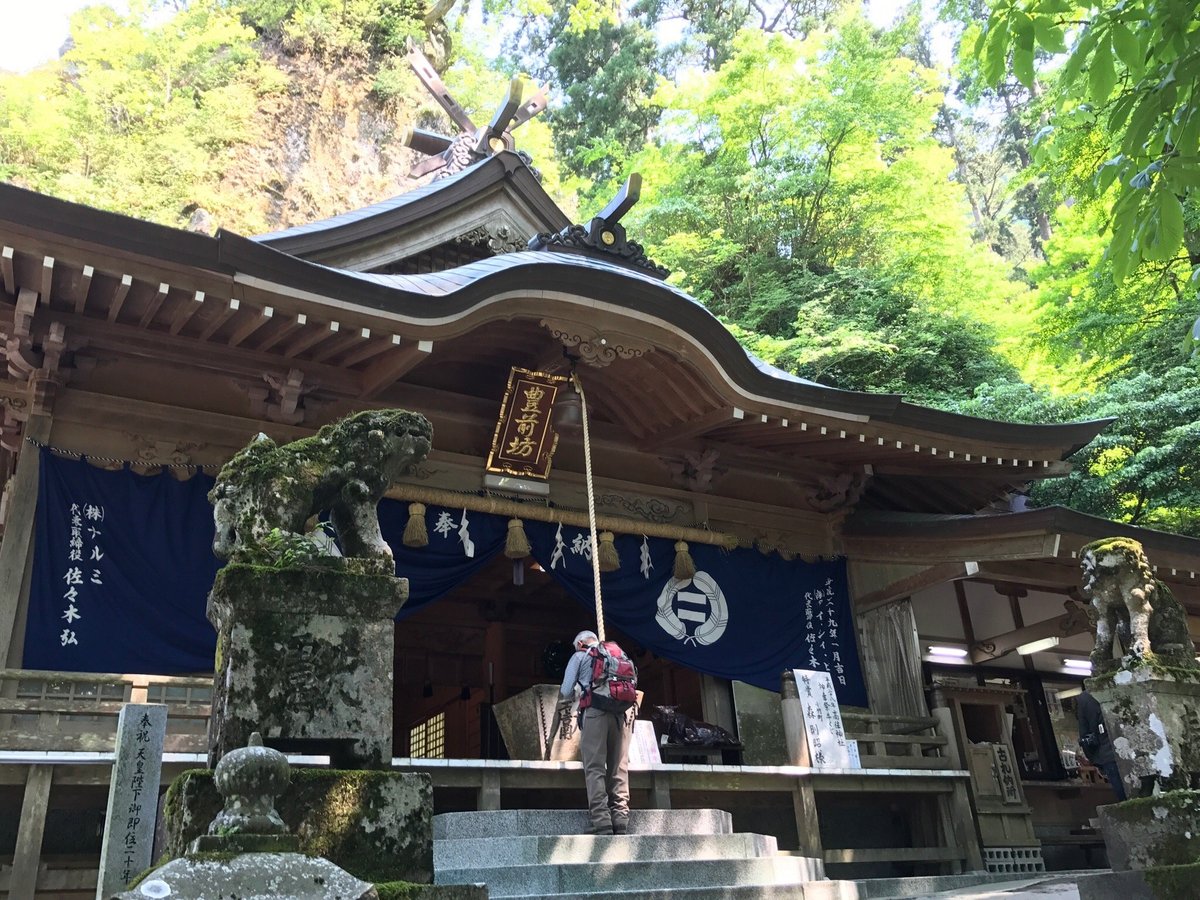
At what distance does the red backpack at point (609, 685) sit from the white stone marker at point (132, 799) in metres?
2.74

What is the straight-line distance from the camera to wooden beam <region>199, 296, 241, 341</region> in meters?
6.76

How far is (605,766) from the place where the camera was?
6.39m

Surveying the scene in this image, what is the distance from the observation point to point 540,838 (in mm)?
5789

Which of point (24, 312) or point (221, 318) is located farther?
point (221, 318)

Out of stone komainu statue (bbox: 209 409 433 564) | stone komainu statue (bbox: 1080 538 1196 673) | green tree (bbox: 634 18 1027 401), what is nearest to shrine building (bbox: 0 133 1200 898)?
stone komainu statue (bbox: 1080 538 1196 673)

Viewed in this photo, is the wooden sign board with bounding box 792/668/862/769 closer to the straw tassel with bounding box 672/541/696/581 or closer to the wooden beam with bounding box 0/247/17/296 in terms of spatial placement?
the straw tassel with bounding box 672/541/696/581

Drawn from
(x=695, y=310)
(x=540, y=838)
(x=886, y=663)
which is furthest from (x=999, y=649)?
(x=540, y=838)

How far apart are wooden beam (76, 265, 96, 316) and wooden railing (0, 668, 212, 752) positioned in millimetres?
2674

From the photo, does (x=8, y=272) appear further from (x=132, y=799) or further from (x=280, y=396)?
(x=132, y=799)

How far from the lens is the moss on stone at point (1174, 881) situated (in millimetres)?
4520

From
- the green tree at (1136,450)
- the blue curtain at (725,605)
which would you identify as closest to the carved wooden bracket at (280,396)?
the blue curtain at (725,605)

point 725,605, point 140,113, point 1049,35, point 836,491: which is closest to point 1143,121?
point 1049,35

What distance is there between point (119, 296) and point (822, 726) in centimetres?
688

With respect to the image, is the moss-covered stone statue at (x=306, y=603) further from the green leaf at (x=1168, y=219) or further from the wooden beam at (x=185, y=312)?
the wooden beam at (x=185, y=312)
